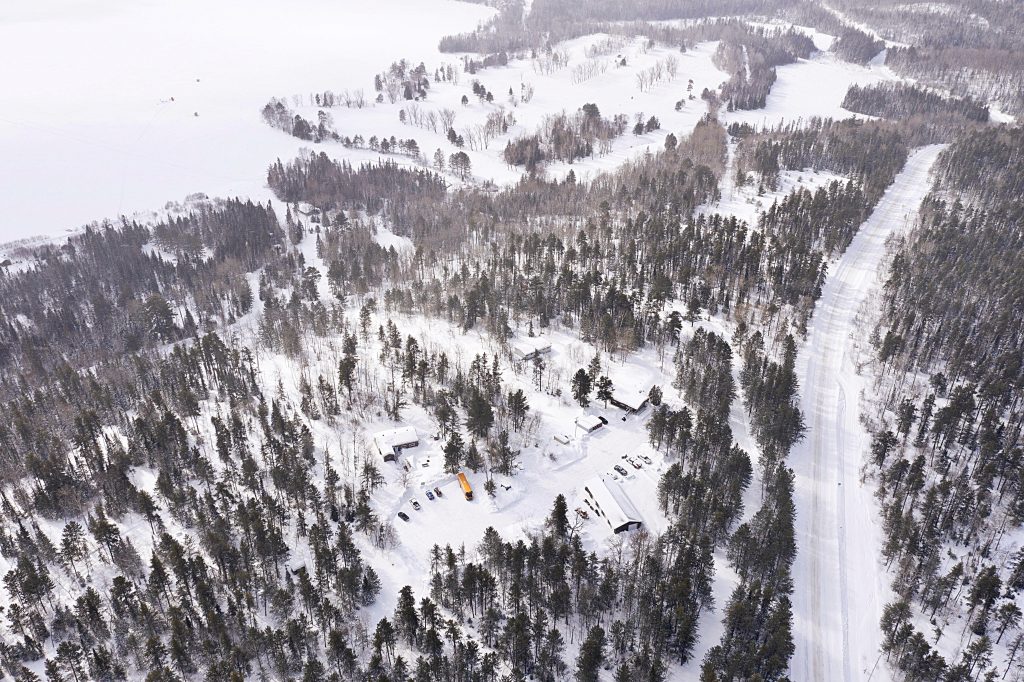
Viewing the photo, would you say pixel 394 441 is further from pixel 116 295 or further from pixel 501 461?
pixel 116 295

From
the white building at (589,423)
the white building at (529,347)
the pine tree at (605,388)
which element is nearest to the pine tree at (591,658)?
the white building at (589,423)

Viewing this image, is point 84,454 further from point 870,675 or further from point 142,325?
point 870,675

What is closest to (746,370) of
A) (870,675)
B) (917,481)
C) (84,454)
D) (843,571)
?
(917,481)

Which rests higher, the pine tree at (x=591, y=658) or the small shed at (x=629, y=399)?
the small shed at (x=629, y=399)

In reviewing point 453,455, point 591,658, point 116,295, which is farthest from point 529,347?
point 116,295

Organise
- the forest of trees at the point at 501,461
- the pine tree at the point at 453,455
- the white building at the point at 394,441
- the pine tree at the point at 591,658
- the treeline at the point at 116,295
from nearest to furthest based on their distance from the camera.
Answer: the pine tree at the point at 591,658
the forest of trees at the point at 501,461
the pine tree at the point at 453,455
the white building at the point at 394,441
the treeline at the point at 116,295

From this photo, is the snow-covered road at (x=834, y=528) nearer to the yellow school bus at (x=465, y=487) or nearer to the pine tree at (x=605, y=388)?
the pine tree at (x=605, y=388)
